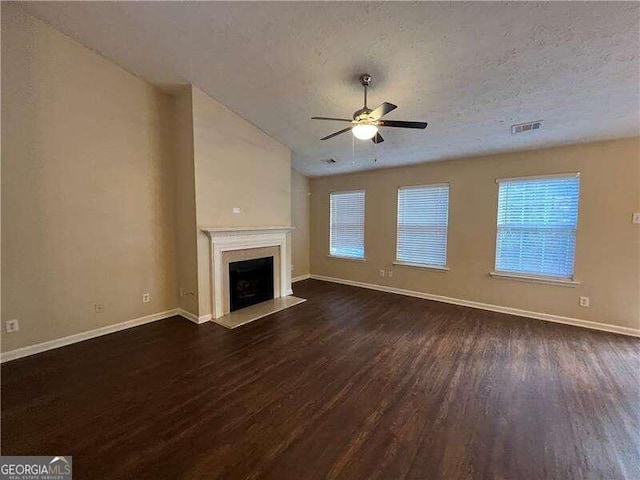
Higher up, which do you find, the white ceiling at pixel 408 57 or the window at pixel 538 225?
the white ceiling at pixel 408 57

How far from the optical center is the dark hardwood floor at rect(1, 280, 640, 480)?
1565 mm

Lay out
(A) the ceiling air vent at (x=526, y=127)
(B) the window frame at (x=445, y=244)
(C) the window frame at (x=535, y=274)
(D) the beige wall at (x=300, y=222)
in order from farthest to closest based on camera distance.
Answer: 1. (D) the beige wall at (x=300, y=222)
2. (B) the window frame at (x=445, y=244)
3. (C) the window frame at (x=535, y=274)
4. (A) the ceiling air vent at (x=526, y=127)

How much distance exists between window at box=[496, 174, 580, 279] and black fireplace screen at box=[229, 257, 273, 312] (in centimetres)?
380

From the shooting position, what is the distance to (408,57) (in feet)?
7.86

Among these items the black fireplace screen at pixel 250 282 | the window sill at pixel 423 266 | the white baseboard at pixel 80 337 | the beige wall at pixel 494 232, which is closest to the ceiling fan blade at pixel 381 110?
the beige wall at pixel 494 232

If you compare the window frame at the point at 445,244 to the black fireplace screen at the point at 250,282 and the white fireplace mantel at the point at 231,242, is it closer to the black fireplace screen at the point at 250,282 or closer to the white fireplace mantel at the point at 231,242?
the white fireplace mantel at the point at 231,242

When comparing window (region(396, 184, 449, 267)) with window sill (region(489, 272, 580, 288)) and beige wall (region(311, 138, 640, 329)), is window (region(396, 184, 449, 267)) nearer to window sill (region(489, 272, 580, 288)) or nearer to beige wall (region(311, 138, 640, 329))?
beige wall (region(311, 138, 640, 329))

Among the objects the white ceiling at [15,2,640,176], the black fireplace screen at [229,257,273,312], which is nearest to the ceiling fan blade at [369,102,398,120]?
the white ceiling at [15,2,640,176]

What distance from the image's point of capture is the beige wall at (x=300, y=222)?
618 cm

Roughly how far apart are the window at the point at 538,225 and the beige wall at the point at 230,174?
12.1 feet

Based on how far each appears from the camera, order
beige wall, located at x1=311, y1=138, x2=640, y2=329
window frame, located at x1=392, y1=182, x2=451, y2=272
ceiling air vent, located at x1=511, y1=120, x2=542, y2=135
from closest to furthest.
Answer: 1. ceiling air vent, located at x1=511, y1=120, x2=542, y2=135
2. beige wall, located at x1=311, y1=138, x2=640, y2=329
3. window frame, located at x1=392, y1=182, x2=451, y2=272

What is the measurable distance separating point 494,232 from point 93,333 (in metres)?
5.72

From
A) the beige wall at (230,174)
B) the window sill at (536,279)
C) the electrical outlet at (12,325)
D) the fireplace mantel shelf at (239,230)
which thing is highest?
the beige wall at (230,174)

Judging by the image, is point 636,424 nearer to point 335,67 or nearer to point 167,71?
point 335,67
